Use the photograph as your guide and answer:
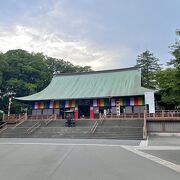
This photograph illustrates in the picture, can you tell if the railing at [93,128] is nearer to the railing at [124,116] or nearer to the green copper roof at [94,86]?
the railing at [124,116]

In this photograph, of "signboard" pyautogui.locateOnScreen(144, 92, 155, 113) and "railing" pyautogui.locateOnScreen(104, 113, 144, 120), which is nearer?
"signboard" pyautogui.locateOnScreen(144, 92, 155, 113)

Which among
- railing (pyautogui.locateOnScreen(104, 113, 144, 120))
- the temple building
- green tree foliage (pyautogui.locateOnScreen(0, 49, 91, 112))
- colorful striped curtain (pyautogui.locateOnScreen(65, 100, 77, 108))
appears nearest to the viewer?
railing (pyautogui.locateOnScreen(104, 113, 144, 120))

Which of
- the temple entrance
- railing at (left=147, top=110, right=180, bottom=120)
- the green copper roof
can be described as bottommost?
railing at (left=147, top=110, right=180, bottom=120)

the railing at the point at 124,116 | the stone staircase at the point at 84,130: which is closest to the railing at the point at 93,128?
the stone staircase at the point at 84,130

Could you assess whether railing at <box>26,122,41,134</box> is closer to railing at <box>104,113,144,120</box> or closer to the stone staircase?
the stone staircase

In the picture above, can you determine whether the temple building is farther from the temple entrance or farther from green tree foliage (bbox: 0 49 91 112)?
green tree foliage (bbox: 0 49 91 112)

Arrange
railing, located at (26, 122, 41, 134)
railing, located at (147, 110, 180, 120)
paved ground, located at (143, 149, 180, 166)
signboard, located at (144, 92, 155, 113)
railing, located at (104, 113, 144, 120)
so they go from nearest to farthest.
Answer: paved ground, located at (143, 149, 180, 166)
railing, located at (26, 122, 41, 134)
railing, located at (147, 110, 180, 120)
signboard, located at (144, 92, 155, 113)
railing, located at (104, 113, 144, 120)

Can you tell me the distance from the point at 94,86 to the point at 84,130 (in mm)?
13091

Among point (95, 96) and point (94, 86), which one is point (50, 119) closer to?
point (95, 96)

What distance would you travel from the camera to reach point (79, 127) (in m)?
27.3

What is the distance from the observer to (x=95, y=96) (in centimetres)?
3462

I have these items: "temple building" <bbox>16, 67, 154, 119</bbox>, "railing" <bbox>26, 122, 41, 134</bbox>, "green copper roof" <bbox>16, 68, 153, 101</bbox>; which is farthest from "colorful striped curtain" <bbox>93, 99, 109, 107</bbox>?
"railing" <bbox>26, 122, 41, 134</bbox>

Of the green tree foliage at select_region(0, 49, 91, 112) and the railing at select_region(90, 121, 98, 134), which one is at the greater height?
the green tree foliage at select_region(0, 49, 91, 112)

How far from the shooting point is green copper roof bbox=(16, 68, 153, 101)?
34.9 m
